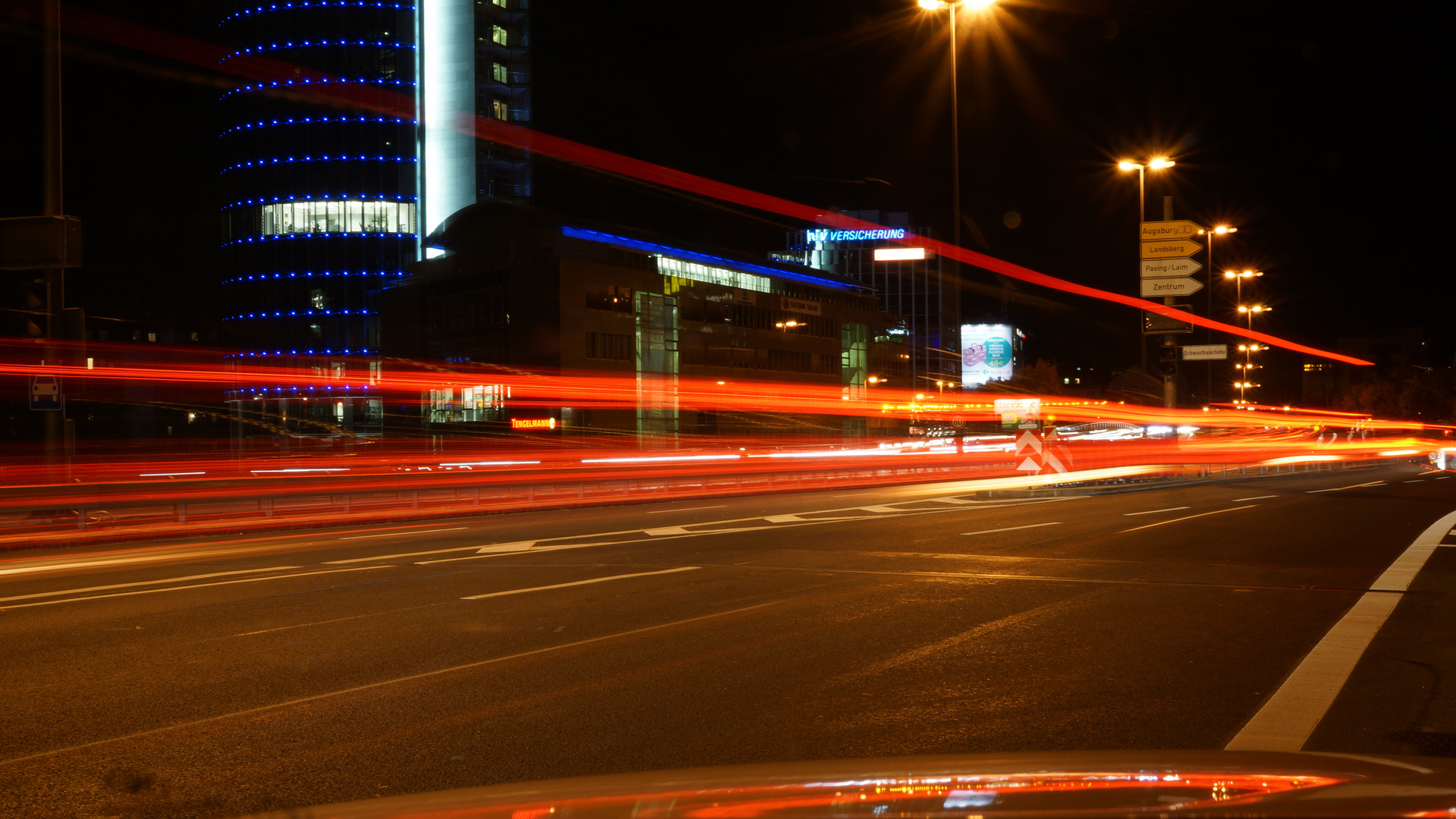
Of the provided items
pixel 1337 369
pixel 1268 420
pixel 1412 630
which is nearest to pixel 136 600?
pixel 1412 630

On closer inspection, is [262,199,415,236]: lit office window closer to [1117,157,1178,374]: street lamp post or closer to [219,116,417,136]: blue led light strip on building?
[219,116,417,136]: blue led light strip on building

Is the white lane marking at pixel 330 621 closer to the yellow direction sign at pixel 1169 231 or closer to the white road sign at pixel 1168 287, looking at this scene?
the white road sign at pixel 1168 287

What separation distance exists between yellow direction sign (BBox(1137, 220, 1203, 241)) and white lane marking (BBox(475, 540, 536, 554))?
56.4 ft

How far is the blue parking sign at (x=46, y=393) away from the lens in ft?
56.1

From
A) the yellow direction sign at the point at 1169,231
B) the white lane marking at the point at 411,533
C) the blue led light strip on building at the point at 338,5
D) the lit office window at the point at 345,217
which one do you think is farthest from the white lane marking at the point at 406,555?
the blue led light strip on building at the point at 338,5

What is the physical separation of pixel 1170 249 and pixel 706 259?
2156 inches

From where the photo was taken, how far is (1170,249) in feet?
81.7

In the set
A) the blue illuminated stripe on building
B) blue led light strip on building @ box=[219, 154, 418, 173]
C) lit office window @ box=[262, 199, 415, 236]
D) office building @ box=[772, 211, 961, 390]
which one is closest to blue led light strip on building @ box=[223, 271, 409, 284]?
lit office window @ box=[262, 199, 415, 236]

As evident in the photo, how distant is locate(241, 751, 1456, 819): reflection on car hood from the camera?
2.52 m

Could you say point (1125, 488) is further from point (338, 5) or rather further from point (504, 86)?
point (338, 5)

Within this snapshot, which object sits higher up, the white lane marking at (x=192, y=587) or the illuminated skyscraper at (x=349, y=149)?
the illuminated skyscraper at (x=349, y=149)

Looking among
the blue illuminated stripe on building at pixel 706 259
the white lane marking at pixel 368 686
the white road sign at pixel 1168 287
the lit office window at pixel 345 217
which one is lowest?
the white lane marking at pixel 368 686

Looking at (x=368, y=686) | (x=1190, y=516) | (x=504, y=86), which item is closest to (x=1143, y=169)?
(x=1190, y=516)

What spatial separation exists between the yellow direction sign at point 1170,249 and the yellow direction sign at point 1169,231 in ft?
0.31
